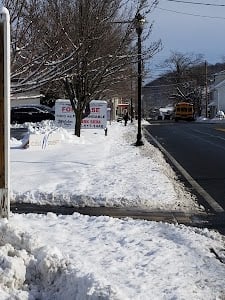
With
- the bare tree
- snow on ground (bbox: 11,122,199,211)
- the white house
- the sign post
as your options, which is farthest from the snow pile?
the white house

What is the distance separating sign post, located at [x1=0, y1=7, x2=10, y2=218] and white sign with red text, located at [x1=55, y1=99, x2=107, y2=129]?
22.3m

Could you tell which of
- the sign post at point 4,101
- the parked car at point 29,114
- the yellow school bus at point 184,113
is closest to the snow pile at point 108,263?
the sign post at point 4,101

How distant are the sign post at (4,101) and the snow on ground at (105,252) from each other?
0.51 metres

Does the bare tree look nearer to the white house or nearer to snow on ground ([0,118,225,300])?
snow on ground ([0,118,225,300])

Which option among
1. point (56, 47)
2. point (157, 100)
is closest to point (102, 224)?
point (56, 47)

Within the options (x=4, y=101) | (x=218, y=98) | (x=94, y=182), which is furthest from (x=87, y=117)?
(x=218, y=98)

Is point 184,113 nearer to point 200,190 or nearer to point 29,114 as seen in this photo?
point 29,114

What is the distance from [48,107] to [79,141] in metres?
31.3

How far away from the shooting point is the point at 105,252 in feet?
19.8

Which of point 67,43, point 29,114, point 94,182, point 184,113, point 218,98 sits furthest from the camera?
point 218,98

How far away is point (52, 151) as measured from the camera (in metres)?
18.1

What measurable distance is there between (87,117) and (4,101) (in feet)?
75.2

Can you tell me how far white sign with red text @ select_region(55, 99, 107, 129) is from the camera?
29.1 meters

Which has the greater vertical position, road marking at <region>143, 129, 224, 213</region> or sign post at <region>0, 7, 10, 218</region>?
sign post at <region>0, 7, 10, 218</region>
